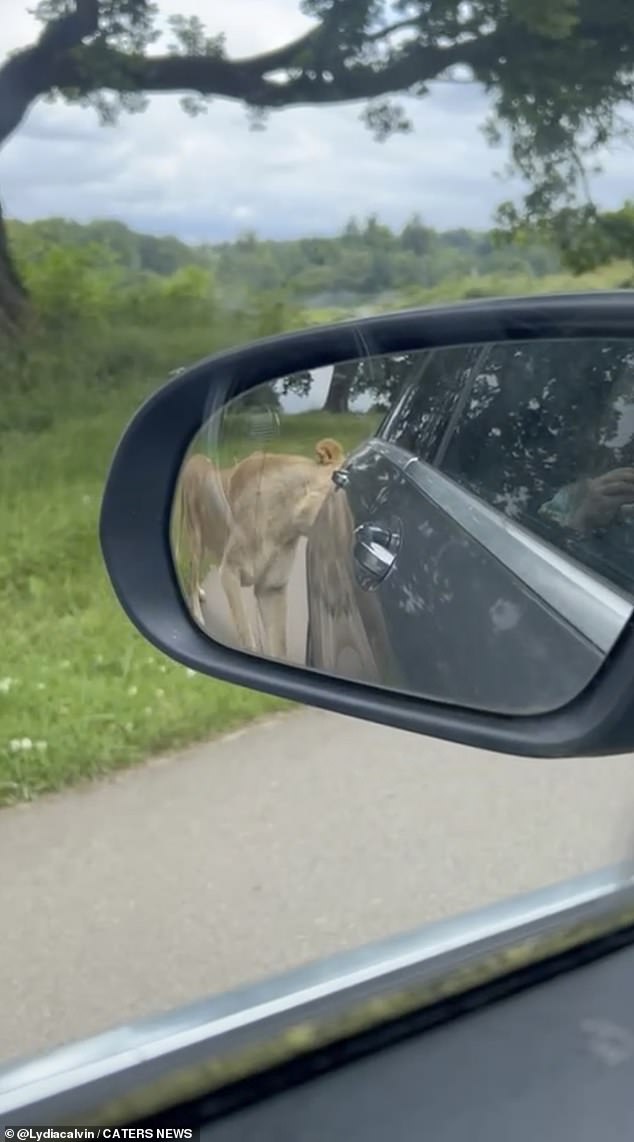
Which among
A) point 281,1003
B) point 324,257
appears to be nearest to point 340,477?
point 281,1003

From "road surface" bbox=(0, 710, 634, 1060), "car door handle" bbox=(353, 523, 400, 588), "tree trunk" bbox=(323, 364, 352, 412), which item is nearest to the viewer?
"car door handle" bbox=(353, 523, 400, 588)

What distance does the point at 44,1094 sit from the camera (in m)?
1.34

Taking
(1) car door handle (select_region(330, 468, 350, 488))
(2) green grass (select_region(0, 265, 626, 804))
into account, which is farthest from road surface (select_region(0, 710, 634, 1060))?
(1) car door handle (select_region(330, 468, 350, 488))

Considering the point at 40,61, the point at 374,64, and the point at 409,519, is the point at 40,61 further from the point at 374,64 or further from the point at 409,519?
the point at 409,519

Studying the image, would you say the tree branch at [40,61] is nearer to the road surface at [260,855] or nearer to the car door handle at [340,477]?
the road surface at [260,855]

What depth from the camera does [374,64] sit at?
3.40 m

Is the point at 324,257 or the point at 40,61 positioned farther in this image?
the point at 324,257

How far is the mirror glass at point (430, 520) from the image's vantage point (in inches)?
61.0

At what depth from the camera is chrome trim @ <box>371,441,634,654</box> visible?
1523mm

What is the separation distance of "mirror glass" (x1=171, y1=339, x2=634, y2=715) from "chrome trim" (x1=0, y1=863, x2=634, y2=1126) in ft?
1.05

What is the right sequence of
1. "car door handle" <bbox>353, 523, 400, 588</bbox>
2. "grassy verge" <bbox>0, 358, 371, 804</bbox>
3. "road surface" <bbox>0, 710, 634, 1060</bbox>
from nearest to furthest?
"car door handle" <bbox>353, 523, 400, 588</bbox> < "road surface" <bbox>0, 710, 634, 1060</bbox> < "grassy verge" <bbox>0, 358, 371, 804</bbox>

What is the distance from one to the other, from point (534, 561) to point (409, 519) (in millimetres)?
228

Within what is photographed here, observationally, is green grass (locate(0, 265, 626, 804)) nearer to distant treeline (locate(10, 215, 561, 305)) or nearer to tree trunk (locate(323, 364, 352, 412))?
distant treeline (locate(10, 215, 561, 305))

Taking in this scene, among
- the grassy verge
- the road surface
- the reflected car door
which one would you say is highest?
the reflected car door
